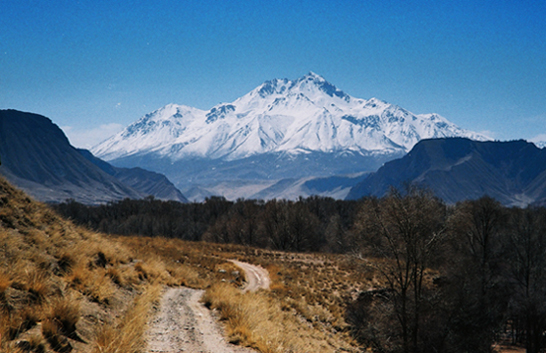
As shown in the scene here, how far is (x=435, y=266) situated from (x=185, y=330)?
37.5 m

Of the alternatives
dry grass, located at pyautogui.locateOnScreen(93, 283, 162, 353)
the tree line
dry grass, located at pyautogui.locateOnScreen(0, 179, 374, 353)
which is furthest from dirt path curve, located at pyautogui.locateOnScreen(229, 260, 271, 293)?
dry grass, located at pyautogui.locateOnScreen(93, 283, 162, 353)

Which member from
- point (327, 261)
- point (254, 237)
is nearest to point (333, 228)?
point (254, 237)

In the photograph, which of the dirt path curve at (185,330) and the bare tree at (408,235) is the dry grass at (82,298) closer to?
the dirt path curve at (185,330)

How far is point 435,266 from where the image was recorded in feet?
132

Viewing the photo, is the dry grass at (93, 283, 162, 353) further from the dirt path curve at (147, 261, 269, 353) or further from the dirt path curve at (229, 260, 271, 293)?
the dirt path curve at (229, 260, 271, 293)

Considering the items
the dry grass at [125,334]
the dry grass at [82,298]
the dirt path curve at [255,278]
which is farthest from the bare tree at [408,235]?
the dry grass at [125,334]

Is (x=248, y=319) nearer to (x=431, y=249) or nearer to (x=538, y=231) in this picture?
(x=431, y=249)

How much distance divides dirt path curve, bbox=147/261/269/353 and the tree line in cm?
767

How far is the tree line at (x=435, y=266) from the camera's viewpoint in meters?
24.5

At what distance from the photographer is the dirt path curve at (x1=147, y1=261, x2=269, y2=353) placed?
8859 millimetres

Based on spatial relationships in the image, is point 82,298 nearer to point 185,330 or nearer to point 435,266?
point 185,330

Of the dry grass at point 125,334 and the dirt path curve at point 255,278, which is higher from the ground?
the dry grass at point 125,334

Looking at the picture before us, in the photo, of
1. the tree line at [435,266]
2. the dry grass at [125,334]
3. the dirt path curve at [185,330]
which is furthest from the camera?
the tree line at [435,266]

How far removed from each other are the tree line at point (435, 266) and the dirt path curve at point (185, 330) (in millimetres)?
7668
